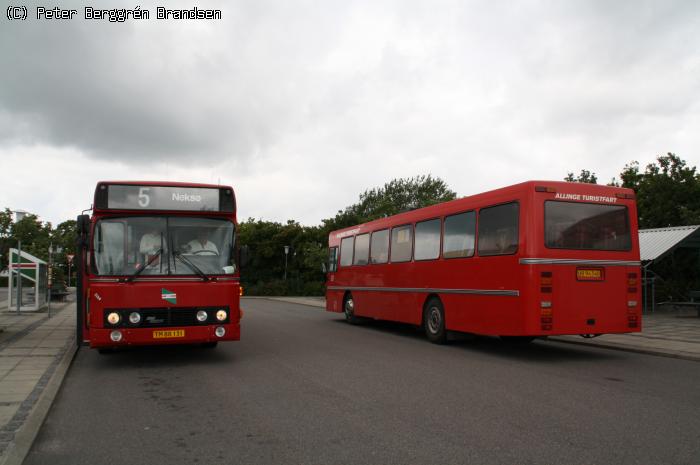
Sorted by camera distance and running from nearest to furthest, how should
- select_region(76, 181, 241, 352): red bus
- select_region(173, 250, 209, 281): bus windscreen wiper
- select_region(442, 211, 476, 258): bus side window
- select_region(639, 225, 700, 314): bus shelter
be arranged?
select_region(76, 181, 241, 352): red bus
select_region(173, 250, 209, 281): bus windscreen wiper
select_region(442, 211, 476, 258): bus side window
select_region(639, 225, 700, 314): bus shelter

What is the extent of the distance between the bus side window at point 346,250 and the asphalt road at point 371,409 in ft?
Result: 26.0

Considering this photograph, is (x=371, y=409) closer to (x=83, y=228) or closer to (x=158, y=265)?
(x=158, y=265)

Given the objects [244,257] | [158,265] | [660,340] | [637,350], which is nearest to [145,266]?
[158,265]

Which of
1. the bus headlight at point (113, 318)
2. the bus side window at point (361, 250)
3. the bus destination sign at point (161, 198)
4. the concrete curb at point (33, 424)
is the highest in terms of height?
the bus destination sign at point (161, 198)

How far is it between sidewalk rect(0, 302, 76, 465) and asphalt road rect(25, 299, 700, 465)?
189mm

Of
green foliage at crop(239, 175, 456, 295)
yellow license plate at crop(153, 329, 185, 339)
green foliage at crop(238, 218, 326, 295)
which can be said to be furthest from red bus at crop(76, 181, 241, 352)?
green foliage at crop(238, 218, 326, 295)

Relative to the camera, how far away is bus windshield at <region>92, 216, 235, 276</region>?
9.94 m

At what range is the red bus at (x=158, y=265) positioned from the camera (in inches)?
381

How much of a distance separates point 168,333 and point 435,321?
20.9 ft

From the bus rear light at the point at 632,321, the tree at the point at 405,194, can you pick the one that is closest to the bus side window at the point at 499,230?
the bus rear light at the point at 632,321

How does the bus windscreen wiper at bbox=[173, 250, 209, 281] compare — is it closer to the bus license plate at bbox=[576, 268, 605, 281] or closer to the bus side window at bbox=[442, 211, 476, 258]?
the bus side window at bbox=[442, 211, 476, 258]

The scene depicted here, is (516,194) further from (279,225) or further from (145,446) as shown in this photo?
(279,225)

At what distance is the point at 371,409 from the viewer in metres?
6.97

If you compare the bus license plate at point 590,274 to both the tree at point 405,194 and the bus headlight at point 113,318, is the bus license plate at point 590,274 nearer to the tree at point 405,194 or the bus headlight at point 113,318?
the bus headlight at point 113,318
